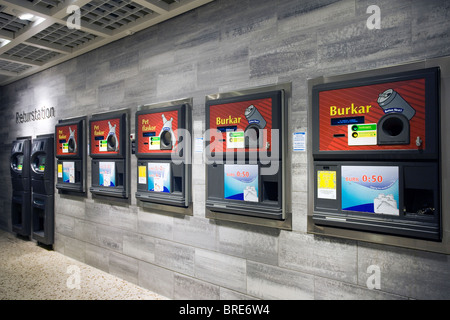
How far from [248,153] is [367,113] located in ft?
A: 2.84

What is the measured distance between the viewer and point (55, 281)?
3529 mm

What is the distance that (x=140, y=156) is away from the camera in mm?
3119

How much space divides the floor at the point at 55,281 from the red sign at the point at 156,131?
1.49m

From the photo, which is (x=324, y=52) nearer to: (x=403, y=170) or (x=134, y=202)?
(x=403, y=170)

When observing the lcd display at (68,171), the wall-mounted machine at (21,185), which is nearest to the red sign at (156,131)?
the lcd display at (68,171)

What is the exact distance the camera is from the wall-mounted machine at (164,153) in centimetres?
279

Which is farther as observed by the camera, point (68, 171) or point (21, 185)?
point (21, 185)

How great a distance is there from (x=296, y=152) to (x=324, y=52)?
2.31 ft

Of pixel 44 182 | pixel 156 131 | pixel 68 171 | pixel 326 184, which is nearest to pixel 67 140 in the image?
pixel 68 171

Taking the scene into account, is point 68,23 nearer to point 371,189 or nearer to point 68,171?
point 68,171

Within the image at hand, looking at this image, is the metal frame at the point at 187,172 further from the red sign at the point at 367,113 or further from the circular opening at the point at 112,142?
the red sign at the point at 367,113

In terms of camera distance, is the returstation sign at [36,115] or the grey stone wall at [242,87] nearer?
the grey stone wall at [242,87]

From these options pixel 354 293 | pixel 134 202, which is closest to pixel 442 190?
pixel 354 293

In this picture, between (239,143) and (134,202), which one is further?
(134,202)
